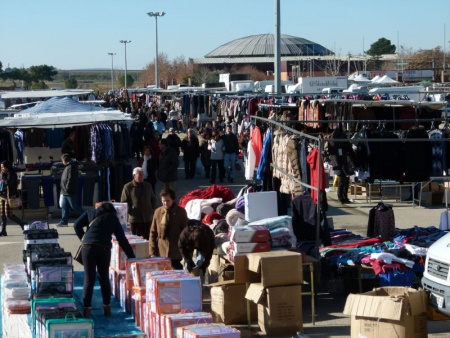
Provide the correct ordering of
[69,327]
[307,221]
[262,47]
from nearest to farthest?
[69,327] → [307,221] → [262,47]

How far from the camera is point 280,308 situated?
11180 millimetres

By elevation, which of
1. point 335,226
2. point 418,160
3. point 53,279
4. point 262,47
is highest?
point 262,47

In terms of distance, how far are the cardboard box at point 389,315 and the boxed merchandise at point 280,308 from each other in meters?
1.06

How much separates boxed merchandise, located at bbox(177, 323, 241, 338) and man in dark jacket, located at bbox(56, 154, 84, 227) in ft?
33.0

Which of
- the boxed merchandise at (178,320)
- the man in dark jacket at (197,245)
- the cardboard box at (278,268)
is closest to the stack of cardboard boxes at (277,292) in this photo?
the cardboard box at (278,268)

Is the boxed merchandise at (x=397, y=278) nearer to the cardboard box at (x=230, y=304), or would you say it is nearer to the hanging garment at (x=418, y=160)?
the cardboard box at (x=230, y=304)

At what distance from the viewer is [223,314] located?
11750 millimetres

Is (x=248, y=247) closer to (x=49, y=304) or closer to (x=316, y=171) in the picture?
(x=316, y=171)

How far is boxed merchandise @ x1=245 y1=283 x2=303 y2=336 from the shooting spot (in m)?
11.2

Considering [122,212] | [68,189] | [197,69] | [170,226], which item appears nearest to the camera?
[170,226]

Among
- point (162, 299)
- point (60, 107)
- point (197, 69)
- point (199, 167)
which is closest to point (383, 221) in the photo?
point (162, 299)

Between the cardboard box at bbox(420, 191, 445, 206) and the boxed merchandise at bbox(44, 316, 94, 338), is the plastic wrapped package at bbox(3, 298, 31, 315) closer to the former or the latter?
the boxed merchandise at bbox(44, 316, 94, 338)

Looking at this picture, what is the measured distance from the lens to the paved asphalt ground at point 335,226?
37.6 feet

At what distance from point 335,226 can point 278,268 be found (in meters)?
7.99
